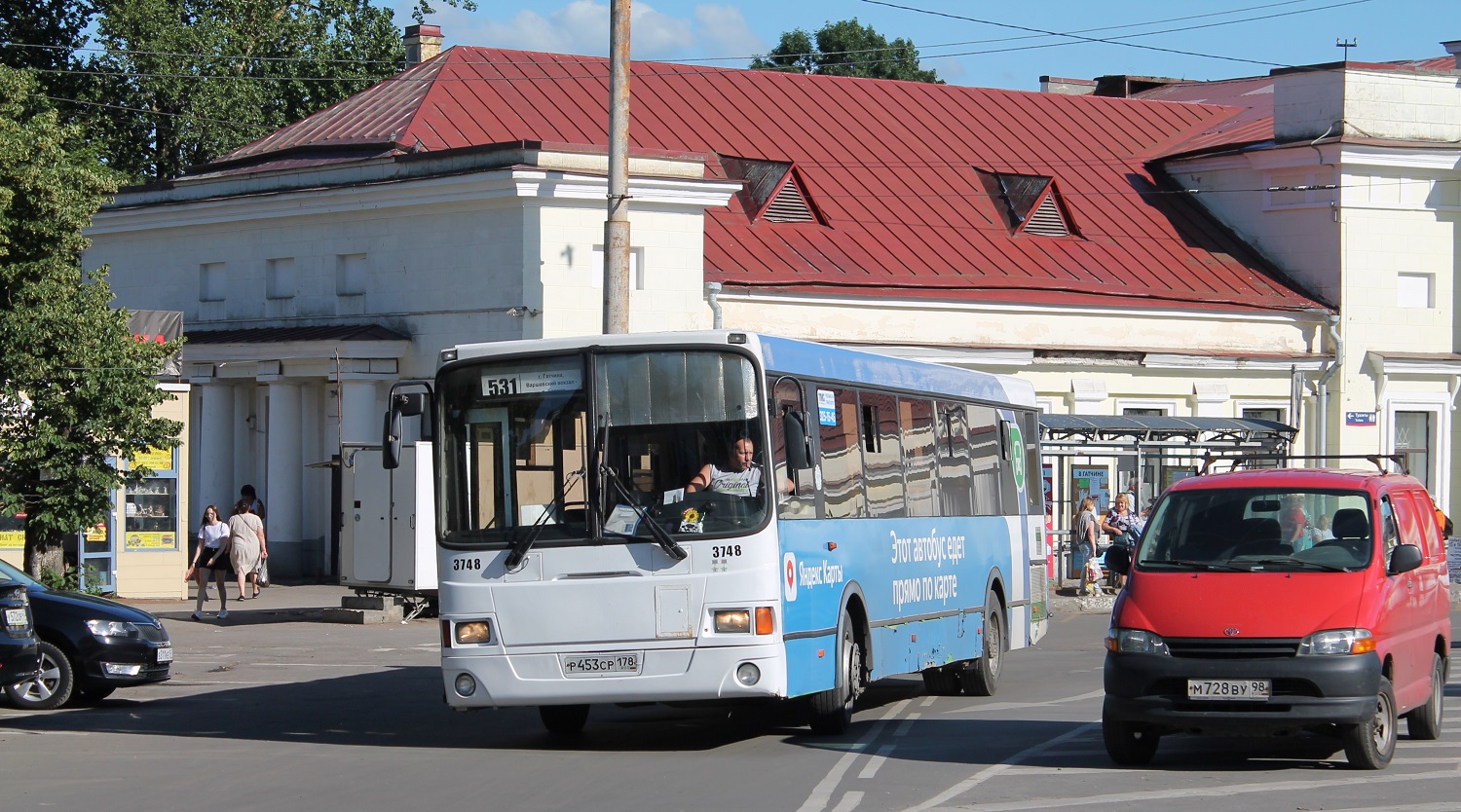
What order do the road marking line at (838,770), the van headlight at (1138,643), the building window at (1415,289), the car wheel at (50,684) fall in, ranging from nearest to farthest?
the road marking line at (838,770)
the van headlight at (1138,643)
the car wheel at (50,684)
the building window at (1415,289)

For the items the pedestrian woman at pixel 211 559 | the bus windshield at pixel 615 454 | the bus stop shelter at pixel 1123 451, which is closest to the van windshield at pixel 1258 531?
the bus windshield at pixel 615 454

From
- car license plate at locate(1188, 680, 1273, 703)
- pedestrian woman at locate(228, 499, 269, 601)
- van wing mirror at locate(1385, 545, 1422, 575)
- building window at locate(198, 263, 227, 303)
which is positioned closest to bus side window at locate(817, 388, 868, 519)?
car license plate at locate(1188, 680, 1273, 703)

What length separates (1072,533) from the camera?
34375mm

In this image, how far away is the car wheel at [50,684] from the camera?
1705cm

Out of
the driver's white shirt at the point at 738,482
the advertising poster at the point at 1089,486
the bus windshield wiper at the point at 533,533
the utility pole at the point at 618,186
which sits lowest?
the advertising poster at the point at 1089,486

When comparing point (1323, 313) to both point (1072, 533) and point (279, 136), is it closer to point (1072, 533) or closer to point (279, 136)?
point (1072, 533)

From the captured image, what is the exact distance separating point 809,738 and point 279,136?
2881 centimetres

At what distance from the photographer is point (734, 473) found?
13.3 meters

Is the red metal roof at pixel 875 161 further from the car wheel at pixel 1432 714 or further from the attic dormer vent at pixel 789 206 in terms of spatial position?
the car wheel at pixel 1432 714

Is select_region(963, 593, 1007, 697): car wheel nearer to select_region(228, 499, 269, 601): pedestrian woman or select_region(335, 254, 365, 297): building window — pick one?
select_region(228, 499, 269, 601): pedestrian woman

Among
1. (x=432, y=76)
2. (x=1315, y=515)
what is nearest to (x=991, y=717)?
(x=1315, y=515)

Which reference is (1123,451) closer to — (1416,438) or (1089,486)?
(1089,486)

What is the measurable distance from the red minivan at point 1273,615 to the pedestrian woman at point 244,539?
19.4m

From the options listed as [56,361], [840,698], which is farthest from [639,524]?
[56,361]
